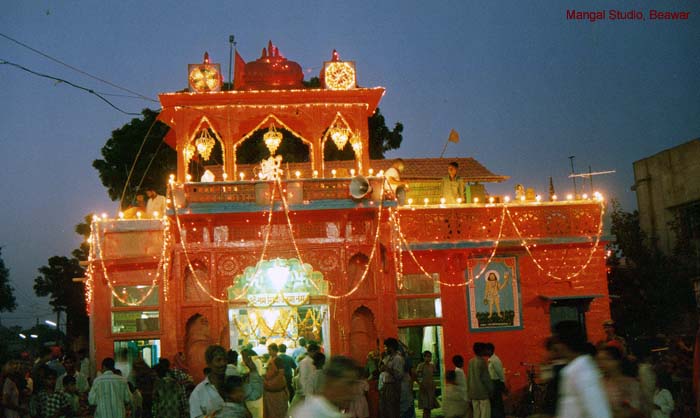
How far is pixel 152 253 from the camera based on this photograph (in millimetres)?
20484

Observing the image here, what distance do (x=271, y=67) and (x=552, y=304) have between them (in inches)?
363

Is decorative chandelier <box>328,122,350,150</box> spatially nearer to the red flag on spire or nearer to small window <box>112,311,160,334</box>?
the red flag on spire

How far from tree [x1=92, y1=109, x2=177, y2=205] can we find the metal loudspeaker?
63.6 feet

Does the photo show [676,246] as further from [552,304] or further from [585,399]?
[585,399]

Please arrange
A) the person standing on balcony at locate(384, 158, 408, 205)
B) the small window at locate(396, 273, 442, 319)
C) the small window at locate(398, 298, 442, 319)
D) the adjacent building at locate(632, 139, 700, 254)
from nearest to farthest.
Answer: the person standing on balcony at locate(384, 158, 408, 205), the small window at locate(396, 273, 442, 319), the small window at locate(398, 298, 442, 319), the adjacent building at locate(632, 139, 700, 254)

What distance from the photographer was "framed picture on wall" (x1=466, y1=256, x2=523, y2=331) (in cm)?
2073

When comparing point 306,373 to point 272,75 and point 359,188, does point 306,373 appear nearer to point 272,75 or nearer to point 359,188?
point 359,188

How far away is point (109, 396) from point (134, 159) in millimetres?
27439

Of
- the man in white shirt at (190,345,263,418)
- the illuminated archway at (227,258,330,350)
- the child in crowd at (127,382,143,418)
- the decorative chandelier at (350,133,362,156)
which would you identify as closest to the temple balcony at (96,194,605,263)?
the illuminated archway at (227,258,330,350)

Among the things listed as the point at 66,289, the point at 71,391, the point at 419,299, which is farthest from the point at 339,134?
the point at 66,289

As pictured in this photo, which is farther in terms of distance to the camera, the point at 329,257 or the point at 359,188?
the point at 329,257

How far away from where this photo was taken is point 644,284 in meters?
27.6

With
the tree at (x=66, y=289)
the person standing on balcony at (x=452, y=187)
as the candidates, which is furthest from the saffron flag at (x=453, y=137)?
the tree at (x=66, y=289)

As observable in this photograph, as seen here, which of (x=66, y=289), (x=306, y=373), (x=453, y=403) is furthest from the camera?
(x=66, y=289)
